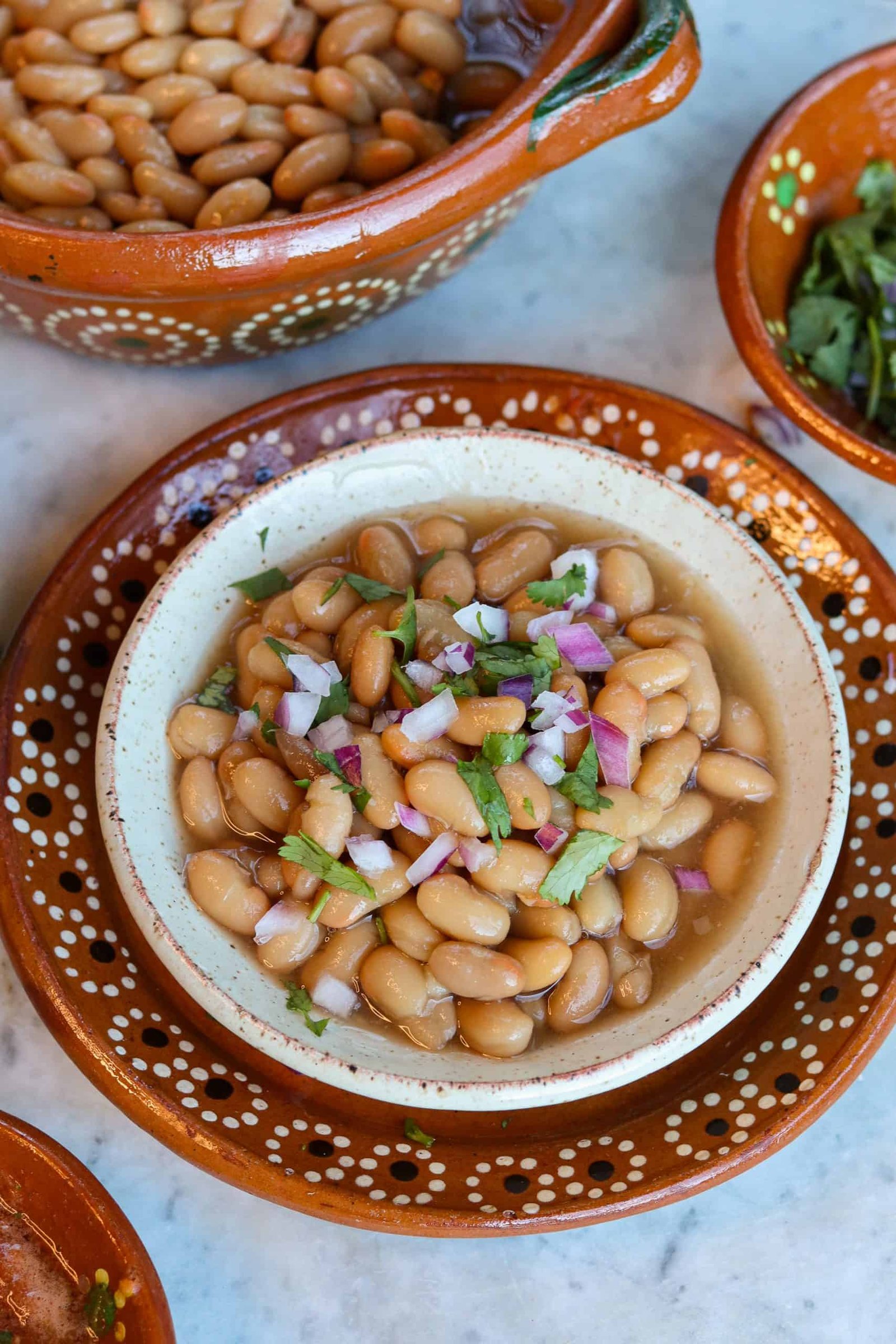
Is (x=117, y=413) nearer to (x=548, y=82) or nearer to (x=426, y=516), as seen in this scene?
(x=426, y=516)

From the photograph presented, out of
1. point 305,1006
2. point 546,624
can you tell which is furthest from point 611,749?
point 305,1006

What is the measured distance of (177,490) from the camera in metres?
1.22

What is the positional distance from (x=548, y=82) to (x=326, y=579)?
54 cm

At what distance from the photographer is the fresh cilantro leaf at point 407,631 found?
1.08m

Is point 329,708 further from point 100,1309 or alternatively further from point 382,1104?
point 100,1309

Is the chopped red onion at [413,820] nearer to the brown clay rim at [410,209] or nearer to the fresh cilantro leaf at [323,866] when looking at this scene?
the fresh cilantro leaf at [323,866]

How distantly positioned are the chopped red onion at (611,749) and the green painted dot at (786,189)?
0.74 meters

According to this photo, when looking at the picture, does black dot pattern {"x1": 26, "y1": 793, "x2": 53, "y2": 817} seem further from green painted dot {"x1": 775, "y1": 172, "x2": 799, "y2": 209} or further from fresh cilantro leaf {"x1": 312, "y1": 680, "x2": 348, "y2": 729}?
green painted dot {"x1": 775, "y1": 172, "x2": 799, "y2": 209}

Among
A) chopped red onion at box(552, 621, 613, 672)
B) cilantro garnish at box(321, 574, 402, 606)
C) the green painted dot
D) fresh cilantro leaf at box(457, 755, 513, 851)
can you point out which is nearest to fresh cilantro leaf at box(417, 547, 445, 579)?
cilantro garnish at box(321, 574, 402, 606)

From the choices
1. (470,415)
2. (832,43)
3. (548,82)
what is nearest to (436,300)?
→ (470,415)

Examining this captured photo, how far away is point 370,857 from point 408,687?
17cm

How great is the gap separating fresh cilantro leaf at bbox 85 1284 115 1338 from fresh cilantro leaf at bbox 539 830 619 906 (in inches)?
18.9

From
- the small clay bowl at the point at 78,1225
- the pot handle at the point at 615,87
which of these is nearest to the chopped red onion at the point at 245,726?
the small clay bowl at the point at 78,1225

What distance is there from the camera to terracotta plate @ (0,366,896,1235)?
97 cm
